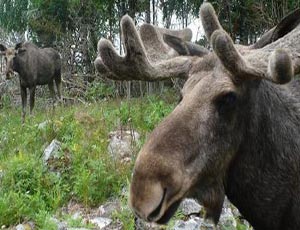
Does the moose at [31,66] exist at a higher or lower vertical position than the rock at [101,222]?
higher

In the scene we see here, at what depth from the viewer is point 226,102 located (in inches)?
113

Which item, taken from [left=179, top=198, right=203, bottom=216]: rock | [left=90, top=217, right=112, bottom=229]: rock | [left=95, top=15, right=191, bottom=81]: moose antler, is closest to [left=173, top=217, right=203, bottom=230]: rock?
[left=179, top=198, right=203, bottom=216]: rock

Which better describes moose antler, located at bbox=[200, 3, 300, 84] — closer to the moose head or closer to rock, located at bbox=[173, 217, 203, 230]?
rock, located at bbox=[173, 217, 203, 230]

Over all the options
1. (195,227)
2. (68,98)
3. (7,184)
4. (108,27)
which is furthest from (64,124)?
(108,27)

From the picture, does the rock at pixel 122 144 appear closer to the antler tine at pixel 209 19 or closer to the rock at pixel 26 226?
the rock at pixel 26 226

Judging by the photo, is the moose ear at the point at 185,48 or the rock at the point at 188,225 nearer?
the moose ear at the point at 185,48

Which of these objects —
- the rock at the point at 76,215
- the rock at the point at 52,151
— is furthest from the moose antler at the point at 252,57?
the rock at the point at 52,151

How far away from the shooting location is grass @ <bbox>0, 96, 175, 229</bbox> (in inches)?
241

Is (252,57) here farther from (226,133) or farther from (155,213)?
(155,213)

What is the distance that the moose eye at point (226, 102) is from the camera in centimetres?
285

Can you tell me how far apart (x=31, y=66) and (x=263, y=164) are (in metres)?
14.0

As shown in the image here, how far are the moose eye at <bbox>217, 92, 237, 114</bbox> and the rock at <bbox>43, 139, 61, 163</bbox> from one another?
4658 mm

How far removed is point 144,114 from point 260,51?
616 centimetres

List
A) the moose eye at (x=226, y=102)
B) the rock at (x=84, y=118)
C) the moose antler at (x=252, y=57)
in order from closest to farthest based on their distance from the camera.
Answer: the moose antler at (x=252, y=57) < the moose eye at (x=226, y=102) < the rock at (x=84, y=118)
